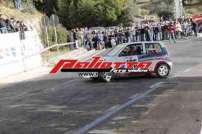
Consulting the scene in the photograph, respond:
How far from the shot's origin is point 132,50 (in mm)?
21938

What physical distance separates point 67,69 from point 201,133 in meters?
2.98

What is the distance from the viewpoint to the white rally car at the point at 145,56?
2148 cm

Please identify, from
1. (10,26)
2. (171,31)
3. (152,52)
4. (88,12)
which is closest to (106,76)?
(152,52)

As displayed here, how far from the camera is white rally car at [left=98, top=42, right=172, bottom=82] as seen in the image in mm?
21484

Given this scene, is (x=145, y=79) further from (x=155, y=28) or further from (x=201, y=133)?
(x=155, y=28)

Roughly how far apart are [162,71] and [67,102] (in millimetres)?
6852

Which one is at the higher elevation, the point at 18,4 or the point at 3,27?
the point at 18,4

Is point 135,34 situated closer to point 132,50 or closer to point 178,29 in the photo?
point 178,29

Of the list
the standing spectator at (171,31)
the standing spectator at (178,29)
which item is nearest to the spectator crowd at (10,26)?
the standing spectator at (171,31)

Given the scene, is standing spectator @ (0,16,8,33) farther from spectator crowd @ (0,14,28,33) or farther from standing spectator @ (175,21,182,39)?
standing spectator @ (175,21,182,39)

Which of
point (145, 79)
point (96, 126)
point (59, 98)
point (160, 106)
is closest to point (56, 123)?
point (96, 126)

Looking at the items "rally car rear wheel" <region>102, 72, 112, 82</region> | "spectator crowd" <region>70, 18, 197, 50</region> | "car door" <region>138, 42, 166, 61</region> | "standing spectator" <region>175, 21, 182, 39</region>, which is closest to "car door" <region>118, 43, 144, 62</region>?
"car door" <region>138, 42, 166, 61</region>

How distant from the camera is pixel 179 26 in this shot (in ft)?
160

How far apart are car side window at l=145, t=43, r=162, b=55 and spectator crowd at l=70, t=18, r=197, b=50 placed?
21.9 meters
